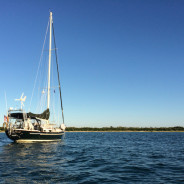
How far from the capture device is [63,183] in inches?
401

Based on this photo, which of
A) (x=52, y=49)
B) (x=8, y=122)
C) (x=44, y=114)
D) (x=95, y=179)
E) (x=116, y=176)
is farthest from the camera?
(x=52, y=49)

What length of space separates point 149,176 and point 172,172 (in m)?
2.14

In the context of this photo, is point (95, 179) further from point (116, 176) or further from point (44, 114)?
point (44, 114)

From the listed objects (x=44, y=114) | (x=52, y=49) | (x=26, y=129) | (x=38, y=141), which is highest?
(x=52, y=49)

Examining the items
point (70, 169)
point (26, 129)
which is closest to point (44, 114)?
point (26, 129)

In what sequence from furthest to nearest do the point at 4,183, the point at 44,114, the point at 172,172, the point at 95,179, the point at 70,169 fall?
the point at 44,114
the point at 70,169
the point at 172,172
the point at 95,179
the point at 4,183

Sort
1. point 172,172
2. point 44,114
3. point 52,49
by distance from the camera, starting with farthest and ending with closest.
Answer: point 52,49
point 44,114
point 172,172

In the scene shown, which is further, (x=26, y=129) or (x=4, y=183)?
(x=26, y=129)

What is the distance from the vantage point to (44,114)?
35062 millimetres

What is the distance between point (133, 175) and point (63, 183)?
4463 mm

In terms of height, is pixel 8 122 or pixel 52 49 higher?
pixel 52 49

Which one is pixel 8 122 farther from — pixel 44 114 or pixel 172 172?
pixel 172 172

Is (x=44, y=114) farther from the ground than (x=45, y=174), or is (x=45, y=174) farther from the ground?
(x=44, y=114)

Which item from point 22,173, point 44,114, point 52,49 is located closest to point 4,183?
point 22,173
